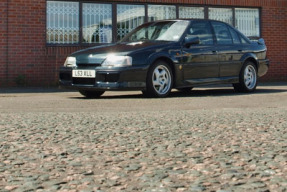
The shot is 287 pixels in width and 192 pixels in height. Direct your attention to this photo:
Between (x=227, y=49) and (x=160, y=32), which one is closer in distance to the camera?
(x=160, y=32)

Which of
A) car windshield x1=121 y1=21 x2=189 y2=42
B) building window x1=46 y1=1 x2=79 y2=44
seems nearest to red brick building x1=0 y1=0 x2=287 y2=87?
building window x1=46 y1=1 x2=79 y2=44

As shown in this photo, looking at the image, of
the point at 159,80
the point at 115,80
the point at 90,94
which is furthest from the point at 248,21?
the point at 115,80

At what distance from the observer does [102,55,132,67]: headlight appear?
858cm

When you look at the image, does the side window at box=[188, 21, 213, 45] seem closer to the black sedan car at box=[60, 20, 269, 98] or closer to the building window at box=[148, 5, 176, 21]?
the black sedan car at box=[60, 20, 269, 98]

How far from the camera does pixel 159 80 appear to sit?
29.4ft

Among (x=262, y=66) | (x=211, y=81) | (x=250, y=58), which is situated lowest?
(x=211, y=81)

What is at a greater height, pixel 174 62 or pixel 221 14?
pixel 221 14

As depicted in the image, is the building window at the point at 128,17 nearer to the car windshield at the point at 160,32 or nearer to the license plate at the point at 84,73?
the car windshield at the point at 160,32

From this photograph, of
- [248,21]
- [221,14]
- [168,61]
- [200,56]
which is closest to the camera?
[168,61]

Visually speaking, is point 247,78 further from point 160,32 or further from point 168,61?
point 168,61

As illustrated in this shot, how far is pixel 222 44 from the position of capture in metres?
10.4

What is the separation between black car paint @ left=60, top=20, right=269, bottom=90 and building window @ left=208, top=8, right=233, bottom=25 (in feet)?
16.2

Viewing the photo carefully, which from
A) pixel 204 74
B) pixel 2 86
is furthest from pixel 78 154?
pixel 2 86

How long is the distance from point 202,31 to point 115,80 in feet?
8.12
